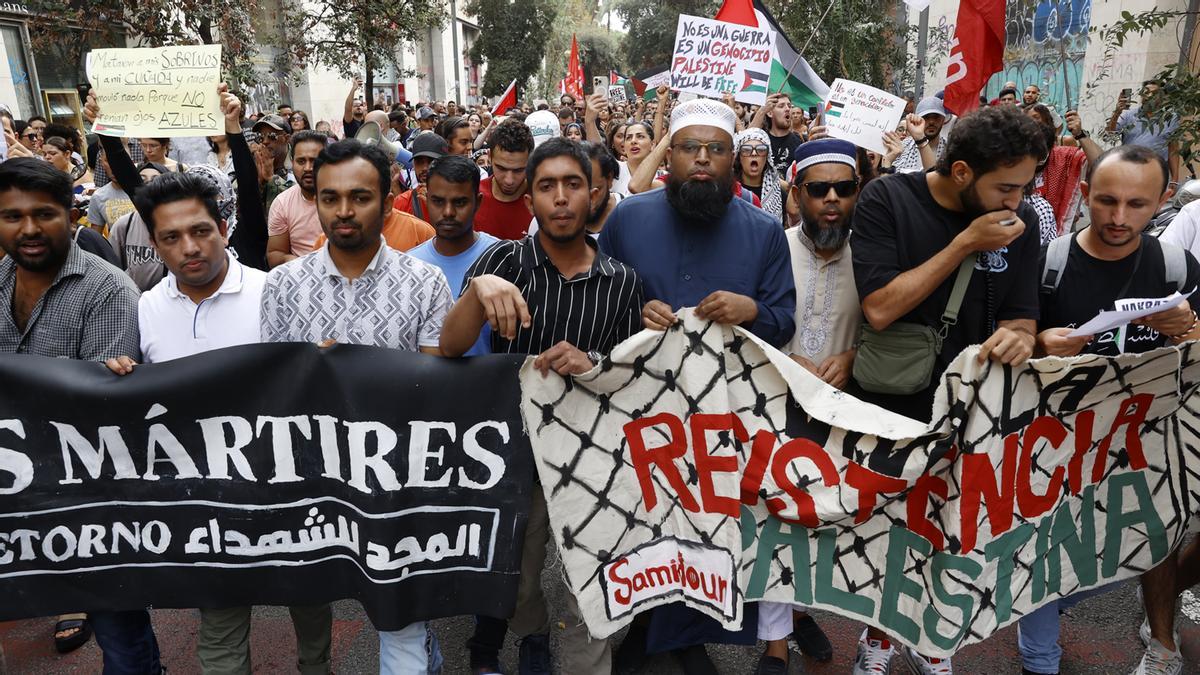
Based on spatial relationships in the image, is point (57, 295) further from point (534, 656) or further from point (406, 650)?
point (534, 656)

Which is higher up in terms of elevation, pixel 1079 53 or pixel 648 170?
pixel 1079 53

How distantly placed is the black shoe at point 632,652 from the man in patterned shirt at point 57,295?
5.92 ft

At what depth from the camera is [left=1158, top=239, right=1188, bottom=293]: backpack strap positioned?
117 inches

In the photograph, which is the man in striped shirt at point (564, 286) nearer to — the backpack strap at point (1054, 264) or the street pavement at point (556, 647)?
the street pavement at point (556, 647)

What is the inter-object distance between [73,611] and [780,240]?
277 cm

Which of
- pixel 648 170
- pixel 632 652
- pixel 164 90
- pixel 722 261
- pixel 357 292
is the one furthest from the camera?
pixel 648 170

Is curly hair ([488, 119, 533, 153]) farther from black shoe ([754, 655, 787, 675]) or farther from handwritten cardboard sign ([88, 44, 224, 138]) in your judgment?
black shoe ([754, 655, 787, 675])

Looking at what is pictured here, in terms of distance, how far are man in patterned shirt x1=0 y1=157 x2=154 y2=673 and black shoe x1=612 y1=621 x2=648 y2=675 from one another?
181cm

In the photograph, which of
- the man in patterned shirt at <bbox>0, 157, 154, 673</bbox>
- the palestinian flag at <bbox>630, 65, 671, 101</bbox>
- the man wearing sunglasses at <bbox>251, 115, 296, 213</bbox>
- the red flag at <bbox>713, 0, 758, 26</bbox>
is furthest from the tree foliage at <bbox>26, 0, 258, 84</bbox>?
the man in patterned shirt at <bbox>0, 157, 154, 673</bbox>

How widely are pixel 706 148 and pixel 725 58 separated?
4.26 m

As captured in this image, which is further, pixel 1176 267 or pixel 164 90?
pixel 164 90

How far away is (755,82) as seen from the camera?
23.2ft

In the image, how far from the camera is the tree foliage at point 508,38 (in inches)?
1407

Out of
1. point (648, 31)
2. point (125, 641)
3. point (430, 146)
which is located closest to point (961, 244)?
point (125, 641)
